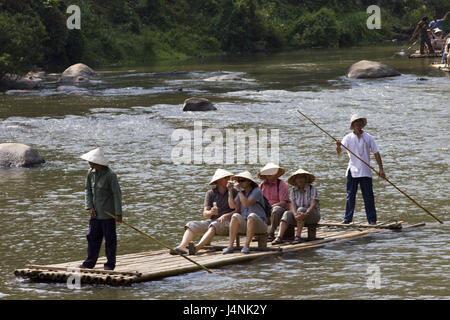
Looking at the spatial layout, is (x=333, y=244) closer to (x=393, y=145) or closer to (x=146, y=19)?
(x=393, y=145)

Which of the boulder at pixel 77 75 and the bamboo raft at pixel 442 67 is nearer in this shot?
the bamboo raft at pixel 442 67

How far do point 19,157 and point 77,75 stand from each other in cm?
2225

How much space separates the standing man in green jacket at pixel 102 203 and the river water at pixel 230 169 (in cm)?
51

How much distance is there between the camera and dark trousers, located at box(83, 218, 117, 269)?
1048 cm

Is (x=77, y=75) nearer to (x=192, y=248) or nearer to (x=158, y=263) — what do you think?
(x=192, y=248)

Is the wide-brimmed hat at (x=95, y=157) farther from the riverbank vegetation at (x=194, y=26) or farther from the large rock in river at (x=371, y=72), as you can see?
the riverbank vegetation at (x=194, y=26)

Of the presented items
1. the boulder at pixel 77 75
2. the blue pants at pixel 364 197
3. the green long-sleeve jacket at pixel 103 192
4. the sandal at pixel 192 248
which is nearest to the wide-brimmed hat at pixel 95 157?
the green long-sleeve jacket at pixel 103 192

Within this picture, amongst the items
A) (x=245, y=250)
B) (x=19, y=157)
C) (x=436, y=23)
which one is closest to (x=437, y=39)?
(x=436, y=23)

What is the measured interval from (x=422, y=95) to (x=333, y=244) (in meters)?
19.1

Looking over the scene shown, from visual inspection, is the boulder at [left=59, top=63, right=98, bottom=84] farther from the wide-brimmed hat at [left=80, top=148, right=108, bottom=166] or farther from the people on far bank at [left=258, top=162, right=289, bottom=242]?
the wide-brimmed hat at [left=80, top=148, right=108, bottom=166]

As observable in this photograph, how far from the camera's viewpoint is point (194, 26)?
2485 inches

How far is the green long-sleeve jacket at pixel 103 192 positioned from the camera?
10.4 meters

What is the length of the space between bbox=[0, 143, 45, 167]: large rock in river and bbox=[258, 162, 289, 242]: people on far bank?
898 cm

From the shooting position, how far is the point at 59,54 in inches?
1924
